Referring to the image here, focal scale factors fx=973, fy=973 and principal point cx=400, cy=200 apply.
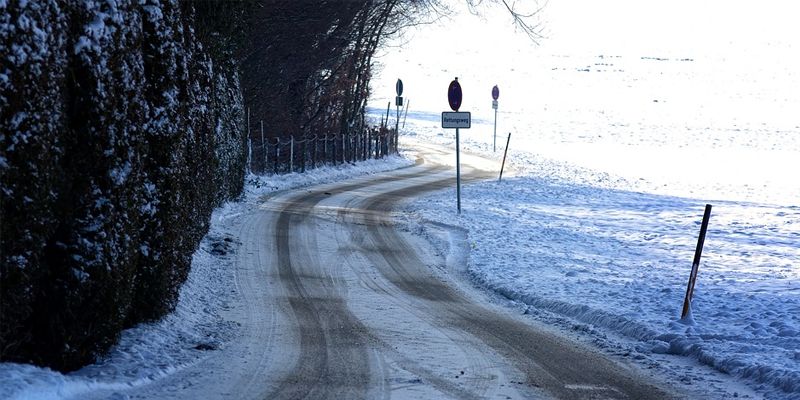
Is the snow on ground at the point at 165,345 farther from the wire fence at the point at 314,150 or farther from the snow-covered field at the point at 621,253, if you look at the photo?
the wire fence at the point at 314,150

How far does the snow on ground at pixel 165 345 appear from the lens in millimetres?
7148

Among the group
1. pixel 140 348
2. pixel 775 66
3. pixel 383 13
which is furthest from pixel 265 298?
pixel 775 66

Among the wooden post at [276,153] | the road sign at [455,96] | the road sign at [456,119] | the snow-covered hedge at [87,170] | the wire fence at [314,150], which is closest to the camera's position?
the snow-covered hedge at [87,170]

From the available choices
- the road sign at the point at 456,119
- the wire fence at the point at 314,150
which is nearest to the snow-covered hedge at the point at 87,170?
the road sign at the point at 456,119

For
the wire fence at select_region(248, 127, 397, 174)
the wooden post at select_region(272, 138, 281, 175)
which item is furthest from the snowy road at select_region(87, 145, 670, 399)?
the wooden post at select_region(272, 138, 281, 175)

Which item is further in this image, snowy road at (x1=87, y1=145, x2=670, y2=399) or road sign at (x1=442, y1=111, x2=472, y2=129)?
road sign at (x1=442, y1=111, x2=472, y2=129)

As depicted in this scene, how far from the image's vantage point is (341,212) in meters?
21.8

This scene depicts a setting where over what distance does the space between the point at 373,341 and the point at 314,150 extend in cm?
2501

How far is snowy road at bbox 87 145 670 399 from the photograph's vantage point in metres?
8.23

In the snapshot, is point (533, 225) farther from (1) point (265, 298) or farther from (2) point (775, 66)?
(2) point (775, 66)

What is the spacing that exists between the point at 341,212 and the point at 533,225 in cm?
431

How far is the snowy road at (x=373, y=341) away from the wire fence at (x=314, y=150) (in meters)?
13.0

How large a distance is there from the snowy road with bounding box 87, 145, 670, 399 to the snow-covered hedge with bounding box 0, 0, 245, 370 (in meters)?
0.87

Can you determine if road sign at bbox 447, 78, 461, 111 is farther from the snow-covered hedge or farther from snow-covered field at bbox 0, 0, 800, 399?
the snow-covered hedge
